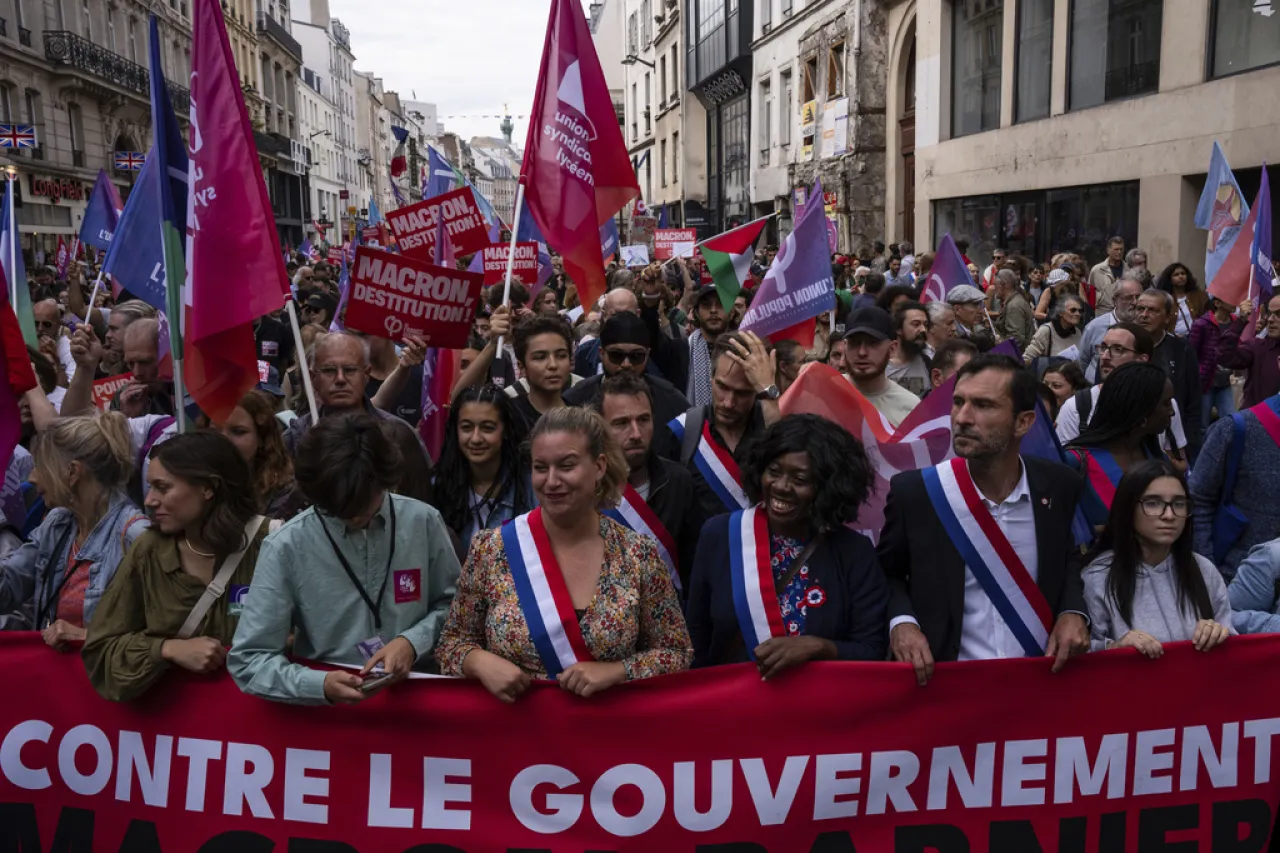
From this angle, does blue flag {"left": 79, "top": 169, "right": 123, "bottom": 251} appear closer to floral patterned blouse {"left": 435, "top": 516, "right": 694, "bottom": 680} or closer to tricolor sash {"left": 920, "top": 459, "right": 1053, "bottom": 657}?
floral patterned blouse {"left": 435, "top": 516, "right": 694, "bottom": 680}

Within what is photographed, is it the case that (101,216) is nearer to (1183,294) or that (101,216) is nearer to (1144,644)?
(1183,294)

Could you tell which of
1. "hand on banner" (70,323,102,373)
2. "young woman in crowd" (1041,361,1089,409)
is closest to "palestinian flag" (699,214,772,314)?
"young woman in crowd" (1041,361,1089,409)

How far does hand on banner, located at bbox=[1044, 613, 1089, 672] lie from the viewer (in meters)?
3.22

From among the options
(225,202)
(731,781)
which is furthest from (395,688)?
(225,202)

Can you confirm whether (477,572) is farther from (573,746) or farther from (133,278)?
(133,278)

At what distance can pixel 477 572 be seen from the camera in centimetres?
314

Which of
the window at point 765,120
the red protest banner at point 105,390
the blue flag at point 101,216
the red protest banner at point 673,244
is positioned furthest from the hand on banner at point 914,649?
the window at point 765,120

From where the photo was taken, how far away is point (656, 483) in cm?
397

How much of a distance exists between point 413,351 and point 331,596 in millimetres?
2368

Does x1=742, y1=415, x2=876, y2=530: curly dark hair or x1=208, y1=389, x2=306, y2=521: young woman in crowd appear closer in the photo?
x1=742, y1=415, x2=876, y2=530: curly dark hair

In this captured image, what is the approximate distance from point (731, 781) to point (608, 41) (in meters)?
67.3

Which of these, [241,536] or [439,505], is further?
[439,505]

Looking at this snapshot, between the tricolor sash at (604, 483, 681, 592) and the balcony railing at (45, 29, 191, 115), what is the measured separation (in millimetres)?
29153

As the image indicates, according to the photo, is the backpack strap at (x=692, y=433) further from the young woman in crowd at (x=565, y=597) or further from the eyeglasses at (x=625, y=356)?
the young woman in crowd at (x=565, y=597)
